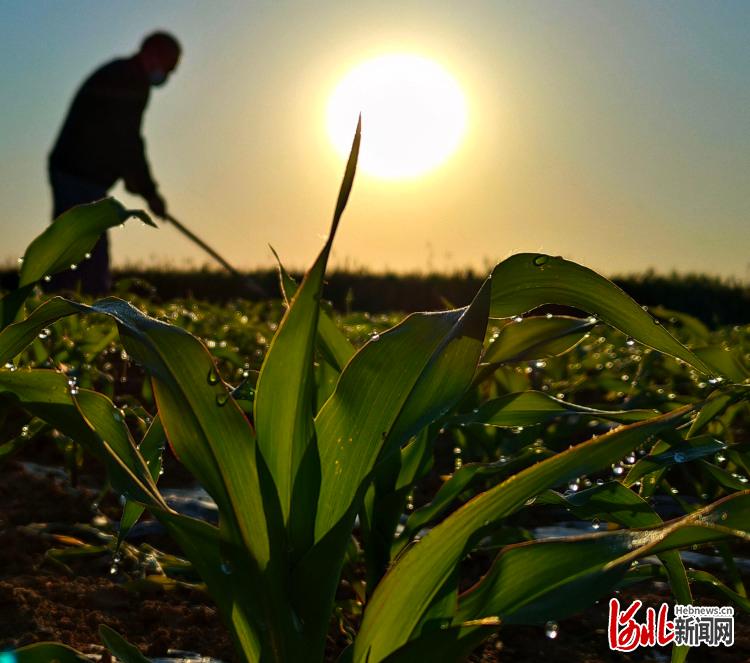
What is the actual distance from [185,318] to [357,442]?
2706mm

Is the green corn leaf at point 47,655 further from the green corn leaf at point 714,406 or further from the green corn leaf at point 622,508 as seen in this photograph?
the green corn leaf at point 714,406

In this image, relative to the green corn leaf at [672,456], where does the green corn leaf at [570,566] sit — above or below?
below

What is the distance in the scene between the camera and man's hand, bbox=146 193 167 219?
7.18 metres

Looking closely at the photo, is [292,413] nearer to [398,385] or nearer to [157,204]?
[398,385]

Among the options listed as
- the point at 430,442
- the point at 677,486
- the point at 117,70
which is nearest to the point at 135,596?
the point at 430,442

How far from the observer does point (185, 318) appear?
3391 mm

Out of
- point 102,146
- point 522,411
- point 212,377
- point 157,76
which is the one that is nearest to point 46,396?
point 212,377

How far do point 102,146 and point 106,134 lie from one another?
0.11 metres

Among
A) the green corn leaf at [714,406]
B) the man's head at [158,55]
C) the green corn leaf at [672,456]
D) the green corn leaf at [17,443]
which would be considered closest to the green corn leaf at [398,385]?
the green corn leaf at [672,456]

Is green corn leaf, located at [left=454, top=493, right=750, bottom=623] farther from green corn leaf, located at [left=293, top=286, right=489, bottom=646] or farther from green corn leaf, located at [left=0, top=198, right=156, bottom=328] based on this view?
green corn leaf, located at [left=0, top=198, right=156, bottom=328]

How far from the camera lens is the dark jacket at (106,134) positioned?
7703 mm

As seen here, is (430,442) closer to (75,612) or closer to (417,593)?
(417,593)

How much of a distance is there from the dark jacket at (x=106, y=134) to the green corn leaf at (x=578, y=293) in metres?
7.17

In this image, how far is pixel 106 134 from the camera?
7730mm
